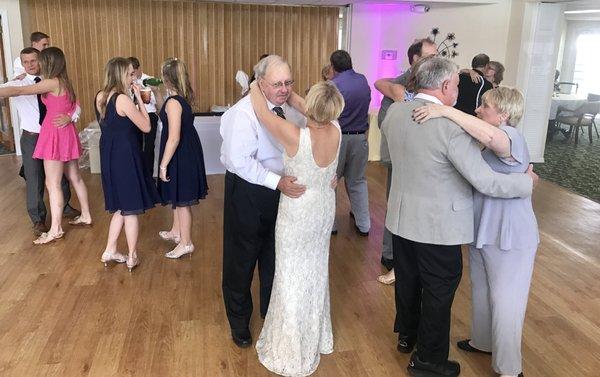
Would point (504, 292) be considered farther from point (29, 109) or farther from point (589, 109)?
point (589, 109)

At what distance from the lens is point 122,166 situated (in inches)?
147

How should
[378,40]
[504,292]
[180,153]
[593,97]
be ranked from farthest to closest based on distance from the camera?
[378,40] → [593,97] → [180,153] → [504,292]

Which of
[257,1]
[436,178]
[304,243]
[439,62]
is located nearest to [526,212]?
[436,178]

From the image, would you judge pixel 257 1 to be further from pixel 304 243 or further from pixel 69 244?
pixel 304 243

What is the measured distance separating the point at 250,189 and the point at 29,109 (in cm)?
273

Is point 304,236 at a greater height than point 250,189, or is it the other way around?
point 250,189

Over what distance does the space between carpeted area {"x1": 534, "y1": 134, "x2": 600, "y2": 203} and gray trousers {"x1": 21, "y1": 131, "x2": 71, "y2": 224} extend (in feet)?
19.3

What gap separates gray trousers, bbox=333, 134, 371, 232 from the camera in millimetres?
4641

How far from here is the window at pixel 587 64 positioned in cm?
673

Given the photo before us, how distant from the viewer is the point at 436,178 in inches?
93.4

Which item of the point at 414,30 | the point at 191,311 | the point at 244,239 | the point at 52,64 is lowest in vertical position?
the point at 191,311

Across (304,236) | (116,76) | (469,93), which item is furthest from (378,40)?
(304,236)

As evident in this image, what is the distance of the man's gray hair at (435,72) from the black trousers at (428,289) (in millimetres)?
725

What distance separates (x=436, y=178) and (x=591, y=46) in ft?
18.7
